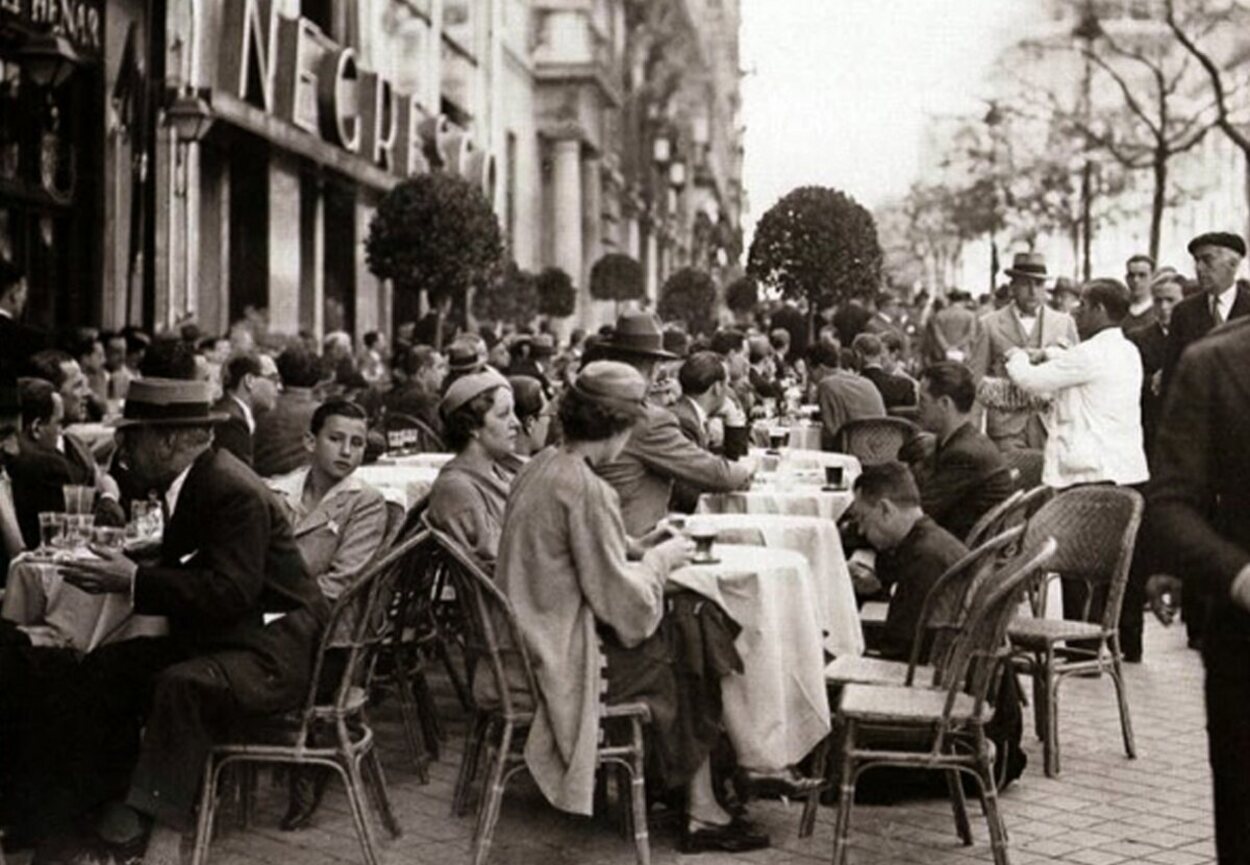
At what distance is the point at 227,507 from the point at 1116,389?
255 inches

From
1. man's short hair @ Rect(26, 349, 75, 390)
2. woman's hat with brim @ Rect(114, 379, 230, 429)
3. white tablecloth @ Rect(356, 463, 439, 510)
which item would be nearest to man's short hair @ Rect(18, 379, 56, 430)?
man's short hair @ Rect(26, 349, 75, 390)

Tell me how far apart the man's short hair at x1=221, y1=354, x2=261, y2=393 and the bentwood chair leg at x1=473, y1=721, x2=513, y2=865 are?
556 cm

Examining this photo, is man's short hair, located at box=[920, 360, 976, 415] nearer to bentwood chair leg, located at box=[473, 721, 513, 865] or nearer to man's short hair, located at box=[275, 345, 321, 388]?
bentwood chair leg, located at box=[473, 721, 513, 865]

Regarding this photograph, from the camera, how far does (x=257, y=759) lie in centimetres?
659

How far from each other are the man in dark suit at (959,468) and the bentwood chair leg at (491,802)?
327 centimetres

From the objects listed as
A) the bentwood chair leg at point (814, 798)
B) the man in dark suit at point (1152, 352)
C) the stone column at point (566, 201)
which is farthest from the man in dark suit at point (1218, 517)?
the stone column at point (566, 201)

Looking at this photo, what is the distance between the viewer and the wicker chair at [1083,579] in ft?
29.6

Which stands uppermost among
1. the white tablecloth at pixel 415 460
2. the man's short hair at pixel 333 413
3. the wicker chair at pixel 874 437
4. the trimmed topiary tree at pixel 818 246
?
the trimmed topiary tree at pixel 818 246

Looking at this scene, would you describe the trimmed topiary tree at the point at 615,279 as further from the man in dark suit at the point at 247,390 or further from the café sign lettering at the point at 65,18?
the man in dark suit at the point at 247,390

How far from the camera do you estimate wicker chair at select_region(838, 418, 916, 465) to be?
1377 centimetres

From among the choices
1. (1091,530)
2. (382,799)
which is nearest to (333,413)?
(382,799)

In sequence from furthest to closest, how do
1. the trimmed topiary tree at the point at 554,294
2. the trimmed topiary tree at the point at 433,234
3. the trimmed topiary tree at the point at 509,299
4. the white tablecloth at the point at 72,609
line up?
the trimmed topiary tree at the point at 554,294 → the trimmed topiary tree at the point at 509,299 → the trimmed topiary tree at the point at 433,234 → the white tablecloth at the point at 72,609

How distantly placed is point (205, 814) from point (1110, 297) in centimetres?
683

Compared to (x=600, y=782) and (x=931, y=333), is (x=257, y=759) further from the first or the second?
(x=931, y=333)
